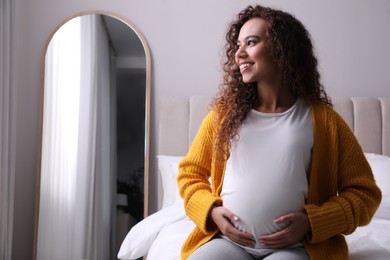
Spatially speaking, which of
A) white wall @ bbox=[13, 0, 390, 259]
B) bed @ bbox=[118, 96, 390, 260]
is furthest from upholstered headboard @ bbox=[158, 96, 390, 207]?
white wall @ bbox=[13, 0, 390, 259]

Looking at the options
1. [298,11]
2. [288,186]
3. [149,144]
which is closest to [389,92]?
[298,11]

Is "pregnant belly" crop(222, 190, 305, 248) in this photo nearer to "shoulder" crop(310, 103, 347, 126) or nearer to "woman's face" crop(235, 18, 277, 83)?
"shoulder" crop(310, 103, 347, 126)

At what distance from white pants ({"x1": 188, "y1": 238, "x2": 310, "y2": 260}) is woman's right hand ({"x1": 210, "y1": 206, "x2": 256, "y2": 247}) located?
0.03m

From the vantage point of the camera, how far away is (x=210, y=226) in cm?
141

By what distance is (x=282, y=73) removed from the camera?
1.44 m

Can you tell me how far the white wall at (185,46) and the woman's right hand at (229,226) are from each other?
177 centimetres

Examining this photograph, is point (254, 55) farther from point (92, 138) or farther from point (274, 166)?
point (92, 138)

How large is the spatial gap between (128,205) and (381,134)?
1.67 m

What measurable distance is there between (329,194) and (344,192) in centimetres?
5

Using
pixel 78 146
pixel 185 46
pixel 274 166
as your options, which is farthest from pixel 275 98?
pixel 78 146

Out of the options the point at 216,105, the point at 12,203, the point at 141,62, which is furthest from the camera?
the point at 141,62

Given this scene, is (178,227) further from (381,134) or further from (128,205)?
(381,134)

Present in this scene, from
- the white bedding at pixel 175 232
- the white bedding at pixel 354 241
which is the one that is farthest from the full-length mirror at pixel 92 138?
the white bedding at pixel 354 241

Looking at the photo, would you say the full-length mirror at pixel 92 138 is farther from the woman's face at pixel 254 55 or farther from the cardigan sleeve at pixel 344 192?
the cardigan sleeve at pixel 344 192
